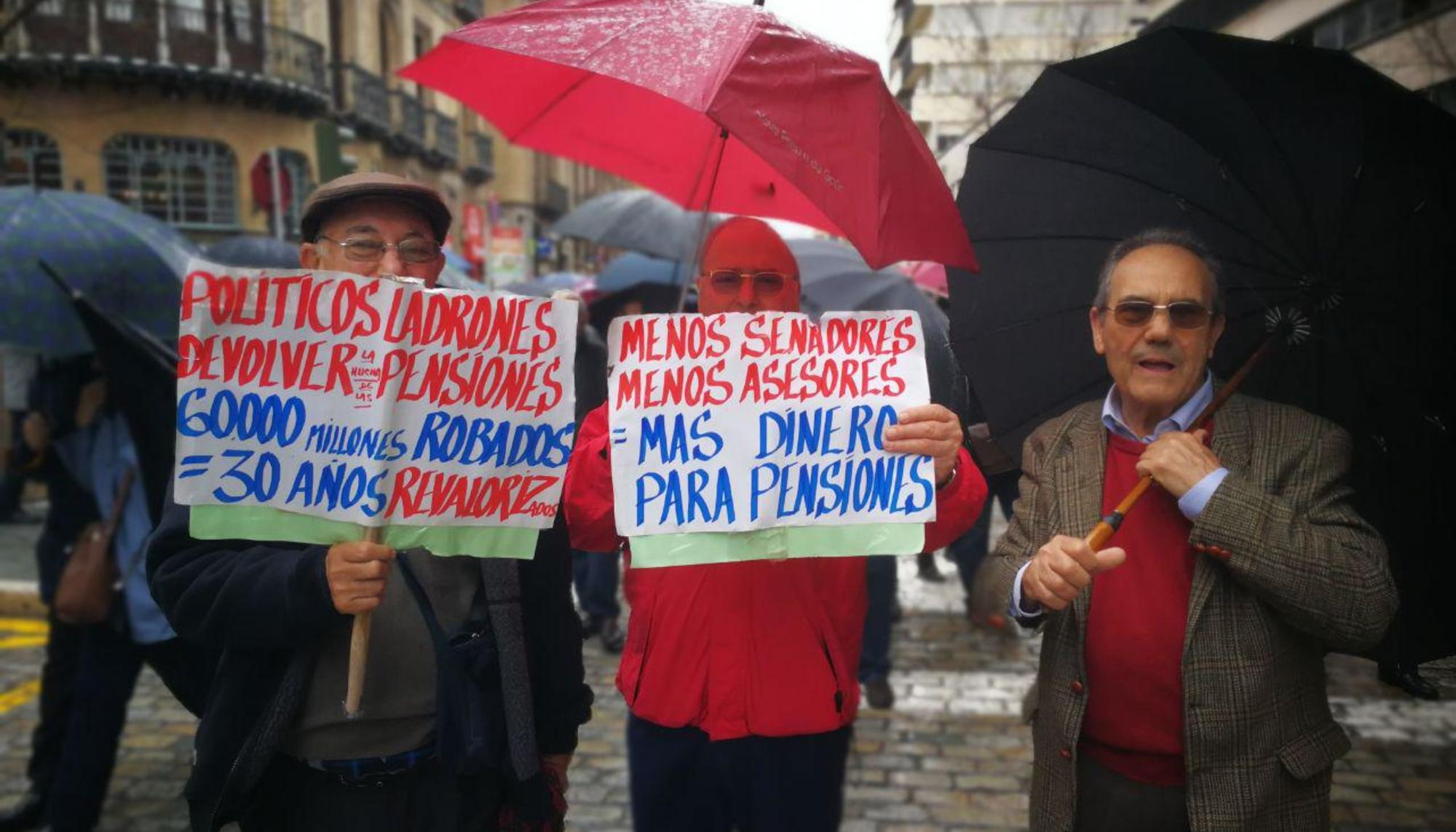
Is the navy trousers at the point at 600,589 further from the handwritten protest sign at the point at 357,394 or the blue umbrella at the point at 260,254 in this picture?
the handwritten protest sign at the point at 357,394

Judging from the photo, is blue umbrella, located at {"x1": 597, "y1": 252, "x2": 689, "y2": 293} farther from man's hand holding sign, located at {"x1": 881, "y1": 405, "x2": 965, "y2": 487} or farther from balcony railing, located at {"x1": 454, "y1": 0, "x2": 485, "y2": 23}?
balcony railing, located at {"x1": 454, "y1": 0, "x2": 485, "y2": 23}

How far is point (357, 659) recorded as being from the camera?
1.96 meters

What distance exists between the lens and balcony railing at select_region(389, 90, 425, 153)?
100.0ft

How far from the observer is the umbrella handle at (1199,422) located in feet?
6.55

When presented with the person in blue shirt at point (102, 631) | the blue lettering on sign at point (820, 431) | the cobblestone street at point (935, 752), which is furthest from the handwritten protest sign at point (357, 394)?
the cobblestone street at point (935, 752)

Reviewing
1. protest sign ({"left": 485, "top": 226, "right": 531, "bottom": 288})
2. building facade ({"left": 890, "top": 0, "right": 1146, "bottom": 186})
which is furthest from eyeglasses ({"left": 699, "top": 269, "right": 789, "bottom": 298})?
building facade ({"left": 890, "top": 0, "right": 1146, "bottom": 186})

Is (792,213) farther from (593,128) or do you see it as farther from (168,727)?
(168,727)

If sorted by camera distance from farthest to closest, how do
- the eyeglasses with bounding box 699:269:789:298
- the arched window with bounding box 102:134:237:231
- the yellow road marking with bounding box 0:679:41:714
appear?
1. the arched window with bounding box 102:134:237:231
2. the yellow road marking with bounding box 0:679:41:714
3. the eyeglasses with bounding box 699:269:789:298

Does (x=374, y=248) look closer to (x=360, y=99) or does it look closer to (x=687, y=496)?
(x=687, y=496)

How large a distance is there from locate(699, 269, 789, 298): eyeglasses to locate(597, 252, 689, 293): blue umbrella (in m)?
5.52

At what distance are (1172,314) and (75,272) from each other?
347cm

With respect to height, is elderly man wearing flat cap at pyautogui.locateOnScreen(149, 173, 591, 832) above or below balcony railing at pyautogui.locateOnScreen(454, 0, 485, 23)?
below

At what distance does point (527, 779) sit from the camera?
7.32 ft

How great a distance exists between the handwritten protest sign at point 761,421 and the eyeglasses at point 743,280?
46 centimetres
